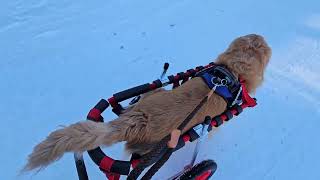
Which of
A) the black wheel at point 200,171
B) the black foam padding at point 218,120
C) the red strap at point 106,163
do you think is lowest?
the black wheel at point 200,171

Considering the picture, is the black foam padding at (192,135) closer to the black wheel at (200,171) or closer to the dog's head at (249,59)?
the black wheel at (200,171)

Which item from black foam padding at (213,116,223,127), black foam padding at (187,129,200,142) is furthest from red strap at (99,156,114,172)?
black foam padding at (213,116,223,127)

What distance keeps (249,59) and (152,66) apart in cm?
80

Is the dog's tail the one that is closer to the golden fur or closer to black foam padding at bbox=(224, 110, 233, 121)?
the golden fur

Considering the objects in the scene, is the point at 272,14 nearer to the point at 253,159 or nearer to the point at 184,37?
the point at 184,37

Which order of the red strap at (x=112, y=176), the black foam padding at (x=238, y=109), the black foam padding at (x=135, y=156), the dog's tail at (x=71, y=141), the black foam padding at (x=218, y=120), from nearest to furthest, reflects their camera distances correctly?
the dog's tail at (x=71, y=141)
the red strap at (x=112, y=176)
the black foam padding at (x=135, y=156)
the black foam padding at (x=218, y=120)
the black foam padding at (x=238, y=109)

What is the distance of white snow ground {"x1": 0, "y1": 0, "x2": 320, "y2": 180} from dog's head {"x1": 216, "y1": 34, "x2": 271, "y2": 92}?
0.39 m

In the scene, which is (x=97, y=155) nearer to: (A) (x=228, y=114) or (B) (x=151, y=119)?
(B) (x=151, y=119)

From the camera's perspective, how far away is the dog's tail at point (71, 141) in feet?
4.78

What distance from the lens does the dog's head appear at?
7.20 feet

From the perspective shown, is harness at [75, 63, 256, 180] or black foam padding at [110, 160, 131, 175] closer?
black foam padding at [110, 160, 131, 175]

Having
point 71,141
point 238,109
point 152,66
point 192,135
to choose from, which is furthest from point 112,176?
point 152,66

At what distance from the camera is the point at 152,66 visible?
2.79 m

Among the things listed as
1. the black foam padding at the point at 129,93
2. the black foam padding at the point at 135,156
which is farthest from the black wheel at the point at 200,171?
the black foam padding at the point at 129,93
